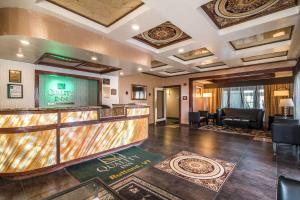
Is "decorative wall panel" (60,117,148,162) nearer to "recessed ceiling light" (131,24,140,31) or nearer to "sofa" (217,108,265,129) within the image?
"recessed ceiling light" (131,24,140,31)

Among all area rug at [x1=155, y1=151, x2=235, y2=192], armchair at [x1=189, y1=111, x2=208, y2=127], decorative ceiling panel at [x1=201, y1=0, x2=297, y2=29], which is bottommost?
area rug at [x1=155, y1=151, x2=235, y2=192]

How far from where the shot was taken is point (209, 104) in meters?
9.62

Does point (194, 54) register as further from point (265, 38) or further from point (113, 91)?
point (113, 91)

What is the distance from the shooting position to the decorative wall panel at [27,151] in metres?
2.40

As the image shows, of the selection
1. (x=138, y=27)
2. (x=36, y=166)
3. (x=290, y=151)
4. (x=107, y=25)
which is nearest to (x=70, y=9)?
(x=107, y=25)

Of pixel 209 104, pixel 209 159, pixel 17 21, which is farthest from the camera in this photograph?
pixel 209 104

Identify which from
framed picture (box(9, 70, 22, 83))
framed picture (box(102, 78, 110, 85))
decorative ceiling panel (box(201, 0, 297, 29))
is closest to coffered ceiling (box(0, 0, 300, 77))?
decorative ceiling panel (box(201, 0, 297, 29))

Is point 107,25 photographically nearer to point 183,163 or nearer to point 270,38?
point 183,163

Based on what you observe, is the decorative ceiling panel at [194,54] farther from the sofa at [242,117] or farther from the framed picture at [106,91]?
the sofa at [242,117]

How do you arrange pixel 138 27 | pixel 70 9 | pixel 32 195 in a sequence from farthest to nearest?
pixel 138 27, pixel 70 9, pixel 32 195

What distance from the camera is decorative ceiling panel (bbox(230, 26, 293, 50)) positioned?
346cm

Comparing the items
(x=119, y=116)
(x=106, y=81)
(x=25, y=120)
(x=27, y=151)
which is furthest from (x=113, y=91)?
(x=27, y=151)

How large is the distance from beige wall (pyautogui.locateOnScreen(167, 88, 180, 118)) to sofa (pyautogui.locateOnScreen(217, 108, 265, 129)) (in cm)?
327

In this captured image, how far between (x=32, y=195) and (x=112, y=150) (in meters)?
1.78
